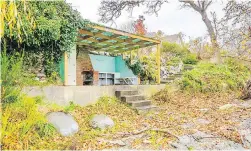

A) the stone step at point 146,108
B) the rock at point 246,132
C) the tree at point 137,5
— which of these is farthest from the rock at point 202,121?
the tree at point 137,5

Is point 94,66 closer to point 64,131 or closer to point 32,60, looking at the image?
point 32,60

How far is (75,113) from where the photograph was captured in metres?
6.40

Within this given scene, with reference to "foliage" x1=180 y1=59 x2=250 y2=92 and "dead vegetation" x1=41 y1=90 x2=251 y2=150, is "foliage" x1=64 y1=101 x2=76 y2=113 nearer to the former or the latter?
"dead vegetation" x1=41 y1=90 x2=251 y2=150

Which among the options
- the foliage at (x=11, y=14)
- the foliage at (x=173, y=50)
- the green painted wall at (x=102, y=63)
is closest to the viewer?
the foliage at (x=11, y=14)

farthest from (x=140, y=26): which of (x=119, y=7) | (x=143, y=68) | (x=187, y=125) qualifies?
(x=187, y=125)

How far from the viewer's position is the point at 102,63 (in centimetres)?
1202

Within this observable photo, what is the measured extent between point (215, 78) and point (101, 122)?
791 cm

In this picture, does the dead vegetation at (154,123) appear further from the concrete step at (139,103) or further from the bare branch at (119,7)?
the bare branch at (119,7)

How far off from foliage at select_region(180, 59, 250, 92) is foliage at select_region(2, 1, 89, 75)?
20.9ft

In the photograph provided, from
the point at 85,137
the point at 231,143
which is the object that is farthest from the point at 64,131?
the point at 231,143

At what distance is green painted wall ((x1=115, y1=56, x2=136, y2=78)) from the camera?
11.9 meters

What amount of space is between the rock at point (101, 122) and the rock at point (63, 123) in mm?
524

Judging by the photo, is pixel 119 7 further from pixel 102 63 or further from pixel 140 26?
pixel 102 63

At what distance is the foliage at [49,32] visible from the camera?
5807 mm
